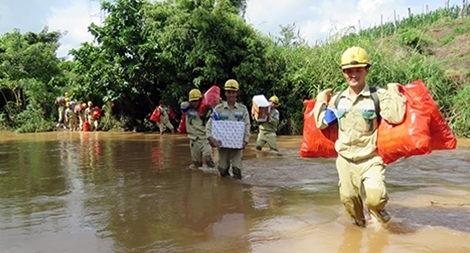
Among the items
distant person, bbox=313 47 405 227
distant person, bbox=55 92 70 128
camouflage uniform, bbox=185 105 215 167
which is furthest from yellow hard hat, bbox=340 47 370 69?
distant person, bbox=55 92 70 128

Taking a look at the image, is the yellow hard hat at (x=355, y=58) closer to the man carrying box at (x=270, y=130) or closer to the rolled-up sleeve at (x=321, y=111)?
the rolled-up sleeve at (x=321, y=111)

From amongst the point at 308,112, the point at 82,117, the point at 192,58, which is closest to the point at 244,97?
the point at 192,58

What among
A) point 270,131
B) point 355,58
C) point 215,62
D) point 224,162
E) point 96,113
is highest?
point 215,62

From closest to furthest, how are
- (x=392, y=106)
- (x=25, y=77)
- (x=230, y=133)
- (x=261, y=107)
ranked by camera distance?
(x=392, y=106), (x=230, y=133), (x=261, y=107), (x=25, y=77)

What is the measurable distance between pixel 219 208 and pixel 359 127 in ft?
6.91

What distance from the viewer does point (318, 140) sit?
4.56 meters

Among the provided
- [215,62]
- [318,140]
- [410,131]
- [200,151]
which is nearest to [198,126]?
[200,151]

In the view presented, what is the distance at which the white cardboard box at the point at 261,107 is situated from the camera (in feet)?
32.9

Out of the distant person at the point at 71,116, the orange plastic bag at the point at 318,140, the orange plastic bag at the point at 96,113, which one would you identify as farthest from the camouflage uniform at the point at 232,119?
the distant person at the point at 71,116

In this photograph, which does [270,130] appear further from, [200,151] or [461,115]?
[461,115]

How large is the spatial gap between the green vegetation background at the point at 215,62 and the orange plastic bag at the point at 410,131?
9.91m

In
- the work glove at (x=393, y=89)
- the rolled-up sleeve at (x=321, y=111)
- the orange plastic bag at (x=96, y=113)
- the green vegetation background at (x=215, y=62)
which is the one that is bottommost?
the rolled-up sleeve at (x=321, y=111)

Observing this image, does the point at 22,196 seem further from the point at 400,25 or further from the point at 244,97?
the point at 400,25

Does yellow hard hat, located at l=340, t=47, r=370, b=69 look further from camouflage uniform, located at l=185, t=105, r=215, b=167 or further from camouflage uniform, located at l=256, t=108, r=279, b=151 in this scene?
camouflage uniform, located at l=256, t=108, r=279, b=151
